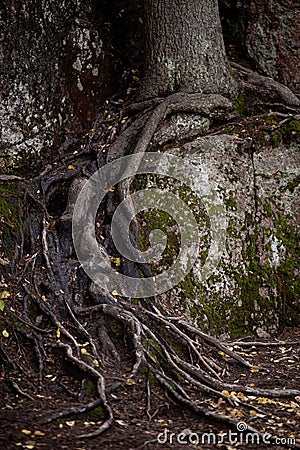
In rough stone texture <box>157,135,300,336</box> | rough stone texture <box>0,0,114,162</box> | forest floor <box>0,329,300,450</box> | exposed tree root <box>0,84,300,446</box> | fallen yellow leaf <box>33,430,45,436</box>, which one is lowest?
fallen yellow leaf <box>33,430,45,436</box>

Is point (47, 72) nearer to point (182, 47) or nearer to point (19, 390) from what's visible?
point (182, 47)

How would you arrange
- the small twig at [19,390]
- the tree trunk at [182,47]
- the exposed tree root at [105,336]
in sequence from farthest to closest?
the tree trunk at [182,47] → the exposed tree root at [105,336] → the small twig at [19,390]

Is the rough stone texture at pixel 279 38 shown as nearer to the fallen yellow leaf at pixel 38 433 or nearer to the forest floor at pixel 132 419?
the forest floor at pixel 132 419

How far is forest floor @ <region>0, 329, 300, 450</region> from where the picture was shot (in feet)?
11.3

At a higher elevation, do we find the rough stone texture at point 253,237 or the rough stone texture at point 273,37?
the rough stone texture at point 273,37

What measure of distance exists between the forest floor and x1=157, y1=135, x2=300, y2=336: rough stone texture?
1042 millimetres

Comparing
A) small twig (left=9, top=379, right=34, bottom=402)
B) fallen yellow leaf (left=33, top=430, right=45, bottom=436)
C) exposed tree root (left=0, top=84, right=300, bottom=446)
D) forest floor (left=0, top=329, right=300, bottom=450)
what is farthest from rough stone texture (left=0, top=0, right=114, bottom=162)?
fallen yellow leaf (left=33, top=430, right=45, bottom=436)

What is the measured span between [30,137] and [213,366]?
2988 millimetres

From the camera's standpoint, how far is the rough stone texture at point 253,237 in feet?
18.4

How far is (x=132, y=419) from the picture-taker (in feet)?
12.5

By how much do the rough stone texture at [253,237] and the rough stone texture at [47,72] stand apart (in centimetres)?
138

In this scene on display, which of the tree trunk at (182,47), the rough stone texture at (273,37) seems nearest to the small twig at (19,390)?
the tree trunk at (182,47)

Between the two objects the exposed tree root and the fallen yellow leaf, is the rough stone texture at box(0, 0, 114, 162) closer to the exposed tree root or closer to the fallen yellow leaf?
the exposed tree root

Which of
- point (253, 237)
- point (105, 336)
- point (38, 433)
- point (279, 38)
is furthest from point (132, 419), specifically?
point (279, 38)
